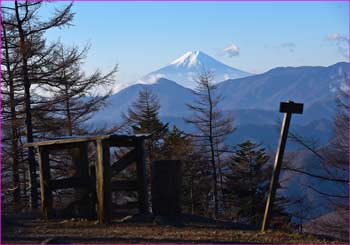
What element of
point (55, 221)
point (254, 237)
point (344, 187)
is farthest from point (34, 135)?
point (254, 237)

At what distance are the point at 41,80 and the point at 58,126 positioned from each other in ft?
5.95

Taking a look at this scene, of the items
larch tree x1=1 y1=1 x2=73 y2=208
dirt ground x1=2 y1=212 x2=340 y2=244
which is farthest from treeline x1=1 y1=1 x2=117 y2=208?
dirt ground x1=2 y1=212 x2=340 y2=244

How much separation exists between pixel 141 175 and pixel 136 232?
2.44m

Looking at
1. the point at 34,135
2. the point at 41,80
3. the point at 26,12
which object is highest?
the point at 26,12

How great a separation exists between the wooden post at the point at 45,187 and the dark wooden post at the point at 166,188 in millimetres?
1976

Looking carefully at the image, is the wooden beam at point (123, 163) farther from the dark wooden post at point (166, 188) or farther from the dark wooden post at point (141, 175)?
the dark wooden post at point (166, 188)

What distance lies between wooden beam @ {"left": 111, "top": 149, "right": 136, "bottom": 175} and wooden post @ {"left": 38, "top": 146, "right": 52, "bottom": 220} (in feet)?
4.80

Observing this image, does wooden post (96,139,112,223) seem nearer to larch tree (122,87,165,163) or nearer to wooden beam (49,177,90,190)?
wooden beam (49,177,90,190)

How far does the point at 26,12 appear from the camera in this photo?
19734mm

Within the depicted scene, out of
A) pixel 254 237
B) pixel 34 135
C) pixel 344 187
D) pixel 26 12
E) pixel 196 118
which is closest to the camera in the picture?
pixel 254 237

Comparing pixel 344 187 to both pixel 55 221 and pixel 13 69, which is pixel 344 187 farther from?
pixel 55 221

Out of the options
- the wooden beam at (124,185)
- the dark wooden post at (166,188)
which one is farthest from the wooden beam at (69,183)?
the dark wooden post at (166,188)

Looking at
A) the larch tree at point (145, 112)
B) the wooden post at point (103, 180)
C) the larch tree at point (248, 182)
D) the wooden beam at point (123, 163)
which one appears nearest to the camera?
the wooden post at point (103, 180)

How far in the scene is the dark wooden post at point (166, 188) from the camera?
1112 cm
